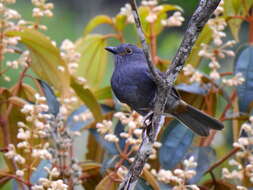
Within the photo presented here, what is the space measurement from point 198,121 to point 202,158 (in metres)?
0.25

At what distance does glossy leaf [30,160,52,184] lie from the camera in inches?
91.0

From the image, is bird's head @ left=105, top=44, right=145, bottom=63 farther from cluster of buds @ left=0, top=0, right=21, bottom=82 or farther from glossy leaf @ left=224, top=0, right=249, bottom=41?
cluster of buds @ left=0, top=0, right=21, bottom=82

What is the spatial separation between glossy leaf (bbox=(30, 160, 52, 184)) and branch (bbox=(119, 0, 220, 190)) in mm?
338

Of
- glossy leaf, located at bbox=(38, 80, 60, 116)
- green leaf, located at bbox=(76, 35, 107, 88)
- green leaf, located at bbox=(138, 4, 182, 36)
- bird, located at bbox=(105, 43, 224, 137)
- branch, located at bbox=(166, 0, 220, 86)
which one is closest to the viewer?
branch, located at bbox=(166, 0, 220, 86)

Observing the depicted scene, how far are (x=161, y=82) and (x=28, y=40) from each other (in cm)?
73

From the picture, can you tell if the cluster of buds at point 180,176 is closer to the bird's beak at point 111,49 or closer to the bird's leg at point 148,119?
the bird's leg at point 148,119

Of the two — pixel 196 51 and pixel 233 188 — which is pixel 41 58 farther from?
pixel 233 188

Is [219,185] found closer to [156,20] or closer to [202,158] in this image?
[202,158]

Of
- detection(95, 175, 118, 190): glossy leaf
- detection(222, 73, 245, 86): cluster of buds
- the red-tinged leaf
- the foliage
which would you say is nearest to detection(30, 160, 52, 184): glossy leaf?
the foliage

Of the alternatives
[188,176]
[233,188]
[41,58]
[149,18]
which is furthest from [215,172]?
[41,58]

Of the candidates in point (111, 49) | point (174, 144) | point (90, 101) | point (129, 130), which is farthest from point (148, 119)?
point (111, 49)

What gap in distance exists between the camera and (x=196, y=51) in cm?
274

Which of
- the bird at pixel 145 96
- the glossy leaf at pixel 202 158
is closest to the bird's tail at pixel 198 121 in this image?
the bird at pixel 145 96

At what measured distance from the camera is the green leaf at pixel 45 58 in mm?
2484
